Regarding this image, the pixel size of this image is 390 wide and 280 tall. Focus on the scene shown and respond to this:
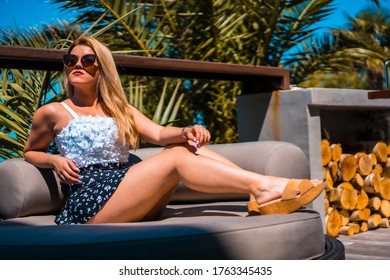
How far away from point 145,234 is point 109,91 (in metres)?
1.18

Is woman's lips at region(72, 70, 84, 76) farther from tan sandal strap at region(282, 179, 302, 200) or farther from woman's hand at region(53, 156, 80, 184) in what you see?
tan sandal strap at region(282, 179, 302, 200)

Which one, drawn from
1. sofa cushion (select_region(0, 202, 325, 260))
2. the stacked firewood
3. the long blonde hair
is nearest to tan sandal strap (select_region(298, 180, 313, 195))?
sofa cushion (select_region(0, 202, 325, 260))

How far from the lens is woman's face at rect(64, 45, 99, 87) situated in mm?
2670

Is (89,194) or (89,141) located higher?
(89,141)

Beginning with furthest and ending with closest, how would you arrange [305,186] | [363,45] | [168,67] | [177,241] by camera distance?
[363,45] → [168,67] → [305,186] → [177,241]

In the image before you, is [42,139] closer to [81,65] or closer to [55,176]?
[55,176]

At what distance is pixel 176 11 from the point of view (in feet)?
23.8

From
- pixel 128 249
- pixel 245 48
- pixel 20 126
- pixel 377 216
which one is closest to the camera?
pixel 128 249

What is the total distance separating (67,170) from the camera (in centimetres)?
245

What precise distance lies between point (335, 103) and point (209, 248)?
243cm

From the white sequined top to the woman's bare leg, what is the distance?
28 cm

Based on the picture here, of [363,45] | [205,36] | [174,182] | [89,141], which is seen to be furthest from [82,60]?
[363,45]
